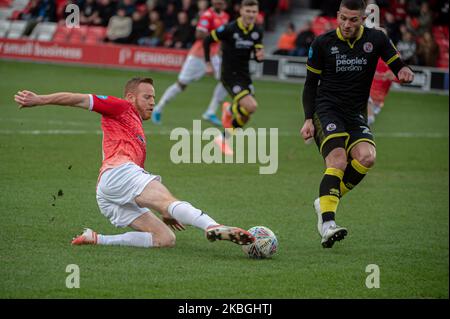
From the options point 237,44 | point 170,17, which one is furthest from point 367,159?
point 170,17

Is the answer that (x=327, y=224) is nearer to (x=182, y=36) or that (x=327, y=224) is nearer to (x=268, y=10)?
(x=182, y=36)

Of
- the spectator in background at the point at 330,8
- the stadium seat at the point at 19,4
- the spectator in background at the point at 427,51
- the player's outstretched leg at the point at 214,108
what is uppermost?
the stadium seat at the point at 19,4

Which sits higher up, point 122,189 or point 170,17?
point 170,17

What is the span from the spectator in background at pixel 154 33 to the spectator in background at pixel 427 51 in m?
8.56

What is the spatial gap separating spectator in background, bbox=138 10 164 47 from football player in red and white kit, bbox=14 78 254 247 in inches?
844

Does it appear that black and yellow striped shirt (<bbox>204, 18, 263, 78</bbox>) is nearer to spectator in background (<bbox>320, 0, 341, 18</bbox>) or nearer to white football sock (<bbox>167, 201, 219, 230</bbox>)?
white football sock (<bbox>167, 201, 219, 230</bbox>)

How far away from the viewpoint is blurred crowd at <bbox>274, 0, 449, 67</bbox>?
1012 inches

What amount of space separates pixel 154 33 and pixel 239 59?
15140 millimetres

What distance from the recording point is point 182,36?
28953mm

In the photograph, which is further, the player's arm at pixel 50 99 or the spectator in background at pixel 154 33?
the spectator in background at pixel 154 33

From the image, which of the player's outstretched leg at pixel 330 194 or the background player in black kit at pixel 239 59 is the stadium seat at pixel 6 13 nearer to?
the background player in black kit at pixel 239 59

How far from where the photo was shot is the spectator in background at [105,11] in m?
30.8

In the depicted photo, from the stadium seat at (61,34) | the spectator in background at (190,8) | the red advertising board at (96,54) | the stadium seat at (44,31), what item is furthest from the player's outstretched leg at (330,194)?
the stadium seat at (44,31)

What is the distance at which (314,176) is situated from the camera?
1314 cm
